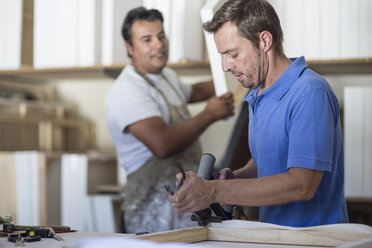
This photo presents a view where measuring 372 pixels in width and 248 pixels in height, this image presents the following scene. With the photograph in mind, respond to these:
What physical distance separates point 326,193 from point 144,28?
42.1 inches

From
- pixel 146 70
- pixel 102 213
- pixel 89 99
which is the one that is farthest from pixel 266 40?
pixel 89 99

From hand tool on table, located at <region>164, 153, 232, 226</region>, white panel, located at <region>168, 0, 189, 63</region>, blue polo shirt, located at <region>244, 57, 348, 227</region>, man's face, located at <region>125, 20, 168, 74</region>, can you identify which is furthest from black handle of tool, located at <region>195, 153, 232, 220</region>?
white panel, located at <region>168, 0, 189, 63</region>

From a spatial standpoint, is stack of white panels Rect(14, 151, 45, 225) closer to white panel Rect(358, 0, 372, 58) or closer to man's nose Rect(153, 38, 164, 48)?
man's nose Rect(153, 38, 164, 48)

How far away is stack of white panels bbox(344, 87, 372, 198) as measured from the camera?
7.06 feet

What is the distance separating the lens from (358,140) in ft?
7.09

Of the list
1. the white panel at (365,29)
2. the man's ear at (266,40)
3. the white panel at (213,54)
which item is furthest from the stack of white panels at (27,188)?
the man's ear at (266,40)

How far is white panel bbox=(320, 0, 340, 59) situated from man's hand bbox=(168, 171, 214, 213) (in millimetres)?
670

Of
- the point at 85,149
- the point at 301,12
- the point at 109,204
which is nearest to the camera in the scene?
the point at 301,12

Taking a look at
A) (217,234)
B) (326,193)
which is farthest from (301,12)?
(217,234)

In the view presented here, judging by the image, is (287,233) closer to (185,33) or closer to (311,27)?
Answer: (311,27)

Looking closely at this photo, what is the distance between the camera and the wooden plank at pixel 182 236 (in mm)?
986

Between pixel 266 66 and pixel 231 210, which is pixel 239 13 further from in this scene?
pixel 231 210

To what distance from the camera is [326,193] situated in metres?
1.16

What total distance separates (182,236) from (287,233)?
0.69 feet
